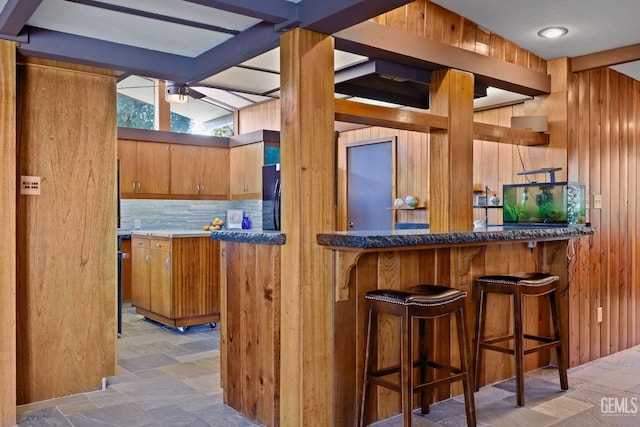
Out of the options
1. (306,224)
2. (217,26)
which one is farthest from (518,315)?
(217,26)

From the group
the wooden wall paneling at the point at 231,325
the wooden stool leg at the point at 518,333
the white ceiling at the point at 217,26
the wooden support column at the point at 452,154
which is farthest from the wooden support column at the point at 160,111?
the wooden stool leg at the point at 518,333

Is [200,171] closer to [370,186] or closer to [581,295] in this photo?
[370,186]

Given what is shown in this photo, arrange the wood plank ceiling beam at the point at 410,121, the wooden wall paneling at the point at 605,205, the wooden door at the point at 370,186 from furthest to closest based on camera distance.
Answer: the wooden door at the point at 370,186 < the wooden wall paneling at the point at 605,205 < the wood plank ceiling beam at the point at 410,121

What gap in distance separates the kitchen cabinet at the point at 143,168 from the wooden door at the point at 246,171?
2.93 ft

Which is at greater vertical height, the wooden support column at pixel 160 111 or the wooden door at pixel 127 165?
the wooden support column at pixel 160 111

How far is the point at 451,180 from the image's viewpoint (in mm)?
3248

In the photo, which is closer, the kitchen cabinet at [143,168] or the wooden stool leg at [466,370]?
the wooden stool leg at [466,370]

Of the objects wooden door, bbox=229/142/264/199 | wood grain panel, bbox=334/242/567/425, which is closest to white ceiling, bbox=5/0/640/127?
wood grain panel, bbox=334/242/567/425

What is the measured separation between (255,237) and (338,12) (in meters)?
1.20

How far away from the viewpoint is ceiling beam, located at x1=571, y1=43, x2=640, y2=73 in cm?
363

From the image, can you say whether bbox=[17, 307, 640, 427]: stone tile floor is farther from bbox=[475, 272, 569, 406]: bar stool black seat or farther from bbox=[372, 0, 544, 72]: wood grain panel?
bbox=[372, 0, 544, 72]: wood grain panel

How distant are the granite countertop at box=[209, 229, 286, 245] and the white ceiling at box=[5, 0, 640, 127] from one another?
99cm

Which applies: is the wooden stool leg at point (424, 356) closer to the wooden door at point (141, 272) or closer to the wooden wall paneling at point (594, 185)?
the wooden wall paneling at point (594, 185)

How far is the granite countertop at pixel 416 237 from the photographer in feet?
7.38
